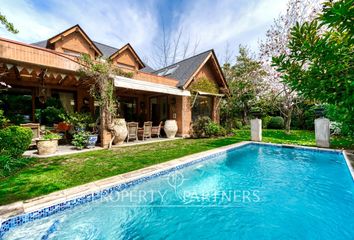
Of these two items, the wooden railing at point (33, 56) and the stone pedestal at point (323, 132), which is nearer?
the wooden railing at point (33, 56)

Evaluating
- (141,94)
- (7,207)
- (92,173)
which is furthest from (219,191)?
(141,94)

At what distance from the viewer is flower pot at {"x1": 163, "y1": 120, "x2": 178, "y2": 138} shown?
20.3 m

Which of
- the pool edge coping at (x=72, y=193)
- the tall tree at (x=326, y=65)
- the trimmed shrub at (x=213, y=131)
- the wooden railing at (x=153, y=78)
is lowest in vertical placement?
the pool edge coping at (x=72, y=193)

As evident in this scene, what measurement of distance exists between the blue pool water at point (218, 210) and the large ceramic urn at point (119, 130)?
7.44m

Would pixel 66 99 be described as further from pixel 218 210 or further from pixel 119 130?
pixel 218 210

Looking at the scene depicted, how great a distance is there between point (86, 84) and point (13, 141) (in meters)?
9.31

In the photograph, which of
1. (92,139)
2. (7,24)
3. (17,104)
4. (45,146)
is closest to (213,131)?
(92,139)

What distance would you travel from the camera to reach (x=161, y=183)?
8.61m

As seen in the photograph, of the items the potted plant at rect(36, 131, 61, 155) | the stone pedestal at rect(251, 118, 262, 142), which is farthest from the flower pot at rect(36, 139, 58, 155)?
the stone pedestal at rect(251, 118, 262, 142)

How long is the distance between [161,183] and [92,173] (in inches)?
131

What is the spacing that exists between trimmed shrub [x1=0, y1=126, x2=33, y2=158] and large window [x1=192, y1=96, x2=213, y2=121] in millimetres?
17452

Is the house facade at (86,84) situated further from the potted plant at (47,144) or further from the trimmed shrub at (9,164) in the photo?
the trimmed shrub at (9,164)

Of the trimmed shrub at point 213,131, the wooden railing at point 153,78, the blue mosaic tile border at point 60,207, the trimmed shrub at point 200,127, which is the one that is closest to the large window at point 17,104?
the wooden railing at point 153,78

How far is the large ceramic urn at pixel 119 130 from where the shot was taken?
14.9 meters
